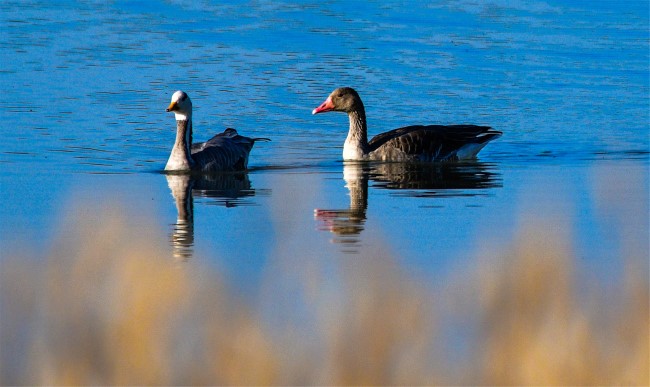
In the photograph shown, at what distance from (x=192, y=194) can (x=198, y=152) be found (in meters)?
2.44

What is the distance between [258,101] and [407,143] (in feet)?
14.0

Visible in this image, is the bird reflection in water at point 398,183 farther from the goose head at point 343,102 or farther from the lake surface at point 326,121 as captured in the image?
the goose head at point 343,102

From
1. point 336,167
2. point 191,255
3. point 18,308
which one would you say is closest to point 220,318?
point 18,308

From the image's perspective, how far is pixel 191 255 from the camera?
32.3 ft

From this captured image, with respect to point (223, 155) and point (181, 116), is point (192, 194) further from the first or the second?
point (181, 116)

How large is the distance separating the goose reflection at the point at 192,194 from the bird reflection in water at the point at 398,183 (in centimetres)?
108

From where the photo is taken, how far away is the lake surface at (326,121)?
1074 cm

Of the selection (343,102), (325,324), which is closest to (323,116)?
(343,102)

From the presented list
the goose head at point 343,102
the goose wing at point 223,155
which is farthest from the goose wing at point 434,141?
the goose wing at point 223,155

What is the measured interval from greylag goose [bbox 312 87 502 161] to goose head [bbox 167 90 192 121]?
2152 millimetres

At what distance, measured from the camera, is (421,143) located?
1736 centimetres

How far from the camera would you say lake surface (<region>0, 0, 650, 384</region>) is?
10.7 meters

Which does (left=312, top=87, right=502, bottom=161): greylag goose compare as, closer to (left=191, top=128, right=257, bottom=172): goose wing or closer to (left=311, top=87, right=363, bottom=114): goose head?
(left=311, top=87, right=363, bottom=114): goose head

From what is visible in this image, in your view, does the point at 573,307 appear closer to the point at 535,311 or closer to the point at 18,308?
the point at 535,311
